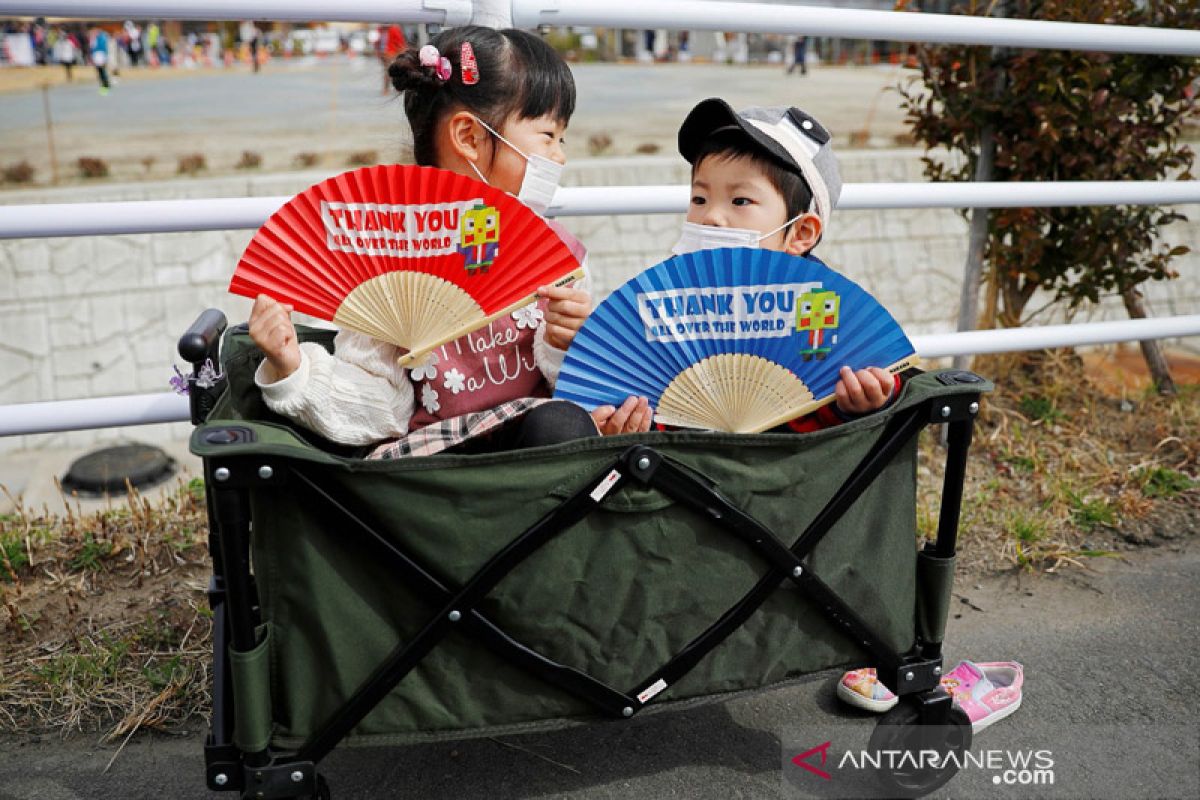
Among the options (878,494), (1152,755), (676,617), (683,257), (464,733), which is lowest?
(1152,755)

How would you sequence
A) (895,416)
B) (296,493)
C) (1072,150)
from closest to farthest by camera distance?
(296,493) → (895,416) → (1072,150)

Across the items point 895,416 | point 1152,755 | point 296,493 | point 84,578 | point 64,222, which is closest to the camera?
point 296,493

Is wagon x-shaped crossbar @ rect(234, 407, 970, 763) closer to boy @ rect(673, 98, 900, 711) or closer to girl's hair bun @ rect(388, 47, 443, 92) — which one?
boy @ rect(673, 98, 900, 711)

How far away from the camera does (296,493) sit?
141 centimetres

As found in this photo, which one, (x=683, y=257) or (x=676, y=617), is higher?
(x=683, y=257)

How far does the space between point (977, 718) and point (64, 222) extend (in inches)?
83.1

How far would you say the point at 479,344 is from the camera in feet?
6.30

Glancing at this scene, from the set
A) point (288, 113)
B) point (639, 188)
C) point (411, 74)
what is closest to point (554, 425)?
point (411, 74)

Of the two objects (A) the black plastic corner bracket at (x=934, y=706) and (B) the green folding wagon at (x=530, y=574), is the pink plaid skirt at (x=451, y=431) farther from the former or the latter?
(A) the black plastic corner bracket at (x=934, y=706)

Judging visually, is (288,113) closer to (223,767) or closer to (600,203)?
(600,203)

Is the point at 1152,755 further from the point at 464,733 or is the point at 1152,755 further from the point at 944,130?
the point at 944,130

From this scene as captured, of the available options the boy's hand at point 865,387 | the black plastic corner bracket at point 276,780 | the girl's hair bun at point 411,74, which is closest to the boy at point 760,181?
the boy's hand at point 865,387

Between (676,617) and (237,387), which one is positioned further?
(237,387)

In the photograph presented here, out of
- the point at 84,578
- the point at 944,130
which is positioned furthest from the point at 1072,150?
the point at 84,578
